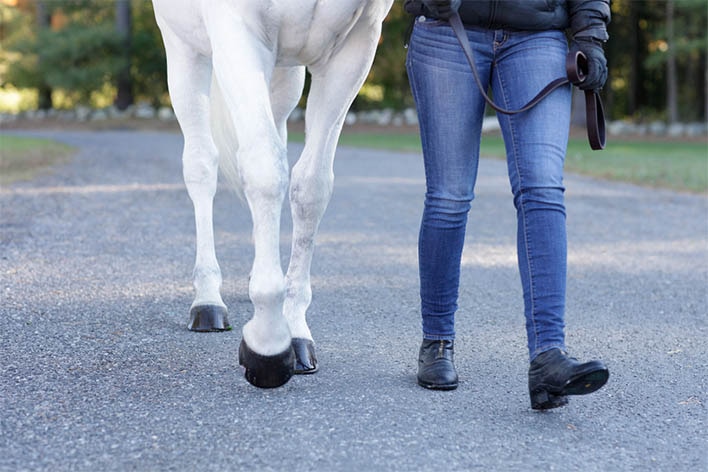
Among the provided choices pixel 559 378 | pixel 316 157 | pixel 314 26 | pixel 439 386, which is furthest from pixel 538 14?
pixel 439 386

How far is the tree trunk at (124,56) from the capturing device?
99.0 feet

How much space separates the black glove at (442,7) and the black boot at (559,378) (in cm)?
110

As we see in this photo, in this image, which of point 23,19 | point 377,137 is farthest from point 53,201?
point 23,19

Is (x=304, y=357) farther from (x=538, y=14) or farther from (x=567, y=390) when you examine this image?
(x=538, y=14)

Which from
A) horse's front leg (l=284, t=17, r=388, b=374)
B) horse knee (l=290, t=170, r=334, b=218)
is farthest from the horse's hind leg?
horse knee (l=290, t=170, r=334, b=218)

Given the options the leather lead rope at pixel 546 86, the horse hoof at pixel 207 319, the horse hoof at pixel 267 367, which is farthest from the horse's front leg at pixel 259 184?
the horse hoof at pixel 207 319

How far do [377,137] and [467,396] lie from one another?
66.9 feet

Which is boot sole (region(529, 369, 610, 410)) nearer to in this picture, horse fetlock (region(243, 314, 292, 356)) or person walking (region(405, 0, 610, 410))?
person walking (region(405, 0, 610, 410))

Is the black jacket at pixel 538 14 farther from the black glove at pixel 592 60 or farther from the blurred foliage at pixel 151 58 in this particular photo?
the blurred foliage at pixel 151 58

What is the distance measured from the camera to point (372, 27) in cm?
310

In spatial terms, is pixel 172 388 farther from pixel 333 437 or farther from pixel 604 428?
pixel 604 428

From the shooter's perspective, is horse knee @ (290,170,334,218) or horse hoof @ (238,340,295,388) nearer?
horse hoof @ (238,340,295,388)

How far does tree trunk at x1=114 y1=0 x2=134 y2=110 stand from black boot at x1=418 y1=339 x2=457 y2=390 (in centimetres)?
2869

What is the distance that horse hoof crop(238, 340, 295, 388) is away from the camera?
2855 mm
